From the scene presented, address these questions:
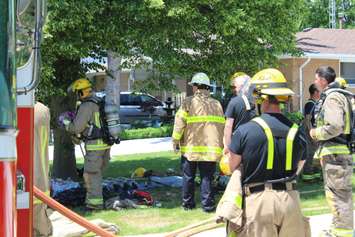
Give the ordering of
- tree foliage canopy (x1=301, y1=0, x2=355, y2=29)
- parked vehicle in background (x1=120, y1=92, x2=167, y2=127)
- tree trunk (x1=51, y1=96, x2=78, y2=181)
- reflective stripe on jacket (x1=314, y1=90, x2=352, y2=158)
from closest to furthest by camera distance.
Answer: reflective stripe on jacket (x1=314, y1=90, x2=352, y2=158) → tree trunk (x1=51, y1=96, x2=78, y2=181) → parked vehicle in background (x1=120, y1=92, x2=167, y2=127) → tree foliage canopy (x1=301, y1=0, x2=355, y2=29)

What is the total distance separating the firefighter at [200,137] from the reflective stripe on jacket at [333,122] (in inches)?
95.8

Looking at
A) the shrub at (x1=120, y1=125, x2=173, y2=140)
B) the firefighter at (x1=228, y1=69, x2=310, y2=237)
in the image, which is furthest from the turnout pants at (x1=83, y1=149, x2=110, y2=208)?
the shrub at (x1=120, y1=125, x2=173, y2=140)

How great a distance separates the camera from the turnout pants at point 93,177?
30.5 feet

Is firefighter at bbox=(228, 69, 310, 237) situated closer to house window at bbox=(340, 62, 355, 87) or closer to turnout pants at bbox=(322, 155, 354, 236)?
turnout pants at bbox=(322, 155, 354, 236)

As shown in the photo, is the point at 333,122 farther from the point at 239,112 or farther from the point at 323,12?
the point at 323,12

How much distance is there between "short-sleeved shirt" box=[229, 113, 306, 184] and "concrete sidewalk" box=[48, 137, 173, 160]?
14.6m

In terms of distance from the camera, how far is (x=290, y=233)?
14.4 feet

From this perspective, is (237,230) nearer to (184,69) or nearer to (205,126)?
(205,126)

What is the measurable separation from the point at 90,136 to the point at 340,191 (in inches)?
154

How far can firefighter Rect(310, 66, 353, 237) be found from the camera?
6812mm

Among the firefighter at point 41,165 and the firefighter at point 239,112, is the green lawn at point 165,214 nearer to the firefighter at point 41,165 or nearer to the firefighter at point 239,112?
the firefighter at point 239,112

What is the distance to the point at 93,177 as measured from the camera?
9.27m

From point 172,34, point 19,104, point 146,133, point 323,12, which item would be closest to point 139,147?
point 146,133

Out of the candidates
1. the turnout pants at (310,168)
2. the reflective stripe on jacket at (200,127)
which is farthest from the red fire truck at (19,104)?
the turnout pants at (310,168)
